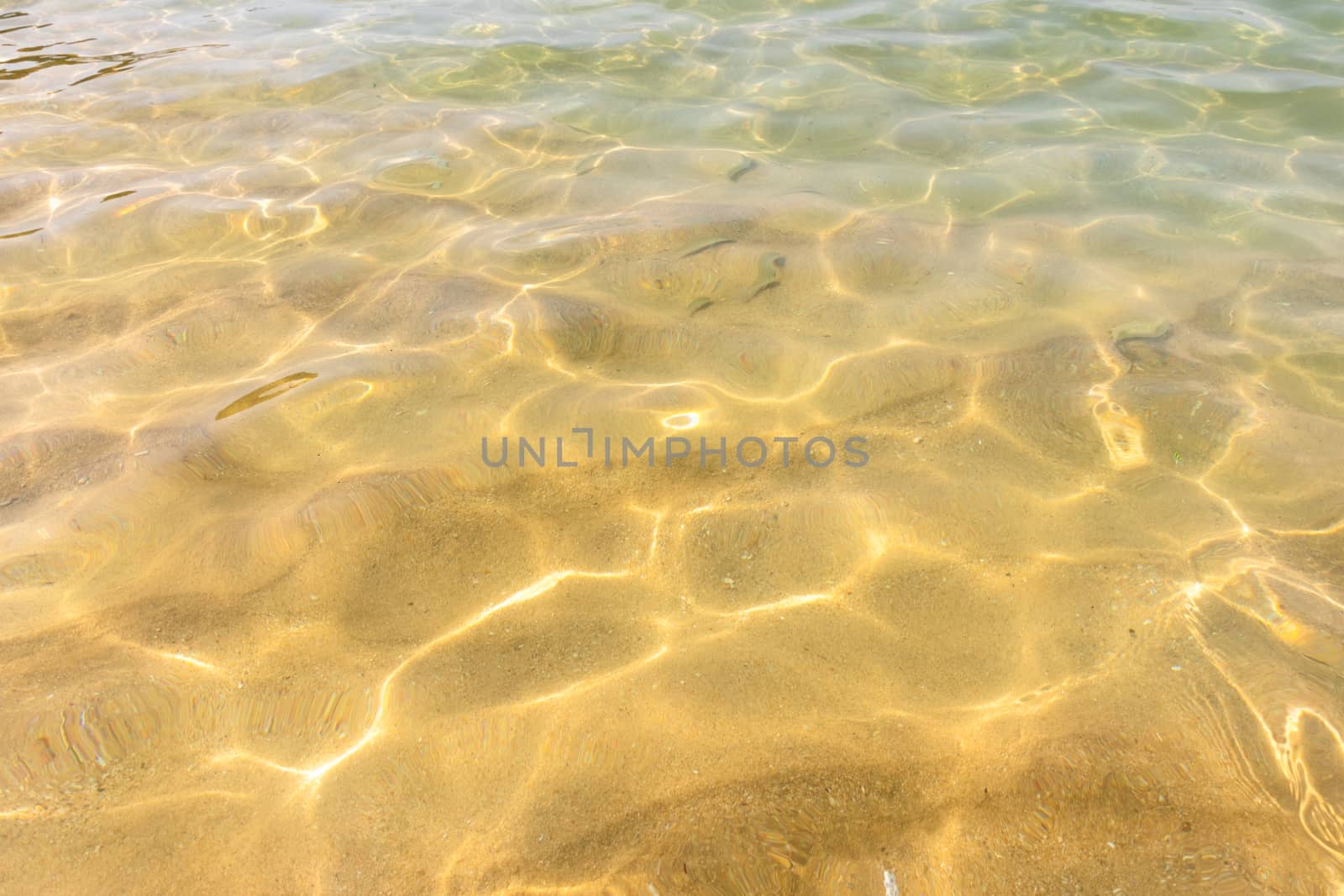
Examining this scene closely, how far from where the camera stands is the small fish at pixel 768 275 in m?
3.58

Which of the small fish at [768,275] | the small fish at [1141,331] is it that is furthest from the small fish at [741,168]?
the small fish at [1141,331]

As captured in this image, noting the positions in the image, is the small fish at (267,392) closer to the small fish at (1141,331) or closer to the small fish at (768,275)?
the small fish at (768,275)

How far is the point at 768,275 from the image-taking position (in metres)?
3.66

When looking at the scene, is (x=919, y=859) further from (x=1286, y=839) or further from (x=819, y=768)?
(x=1286, y=839)

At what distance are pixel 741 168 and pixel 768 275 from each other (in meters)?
1.47

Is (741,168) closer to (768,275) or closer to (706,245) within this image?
(706,245)

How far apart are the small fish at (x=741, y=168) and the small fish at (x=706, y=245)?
0.93 metres

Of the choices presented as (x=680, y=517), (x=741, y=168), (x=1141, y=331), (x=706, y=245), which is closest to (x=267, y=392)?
(x=680, y=517)

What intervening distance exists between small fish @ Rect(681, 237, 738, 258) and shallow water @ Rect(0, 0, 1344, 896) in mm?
78

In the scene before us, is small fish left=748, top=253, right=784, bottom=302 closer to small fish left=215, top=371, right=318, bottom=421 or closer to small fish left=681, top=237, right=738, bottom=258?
small fish left=681, top=237, right=738, bottom=258

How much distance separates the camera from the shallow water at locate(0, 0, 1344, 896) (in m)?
1.71

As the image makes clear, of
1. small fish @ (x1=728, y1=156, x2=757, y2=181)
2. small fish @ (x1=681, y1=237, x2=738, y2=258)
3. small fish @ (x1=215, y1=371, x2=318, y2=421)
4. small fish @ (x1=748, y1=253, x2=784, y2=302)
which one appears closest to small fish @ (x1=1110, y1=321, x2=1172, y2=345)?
small fish @ (x1=748, y1=253, x2=784, y2=302)

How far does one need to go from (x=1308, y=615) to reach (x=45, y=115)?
804 cm

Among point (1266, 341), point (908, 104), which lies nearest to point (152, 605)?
point (1266, 341)
